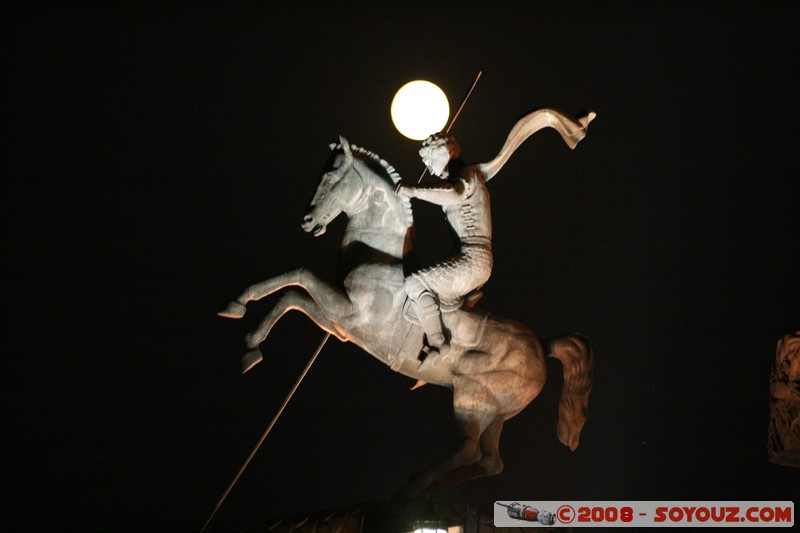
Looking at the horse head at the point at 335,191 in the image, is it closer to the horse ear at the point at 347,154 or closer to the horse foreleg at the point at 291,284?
the horse ear at the point at 347,154

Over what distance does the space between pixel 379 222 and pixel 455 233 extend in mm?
368

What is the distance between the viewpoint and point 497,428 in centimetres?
419

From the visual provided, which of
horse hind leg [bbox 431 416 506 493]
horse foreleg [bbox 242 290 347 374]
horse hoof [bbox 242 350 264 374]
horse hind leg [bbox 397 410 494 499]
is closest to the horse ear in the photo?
horse foreleg [bbox 242 290 347 374]

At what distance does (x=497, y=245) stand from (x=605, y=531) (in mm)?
1844

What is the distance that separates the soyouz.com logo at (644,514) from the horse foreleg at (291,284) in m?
1.23

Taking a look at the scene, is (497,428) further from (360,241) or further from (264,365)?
(264,365)

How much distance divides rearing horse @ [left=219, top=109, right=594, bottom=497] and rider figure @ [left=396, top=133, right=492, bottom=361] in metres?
0.09

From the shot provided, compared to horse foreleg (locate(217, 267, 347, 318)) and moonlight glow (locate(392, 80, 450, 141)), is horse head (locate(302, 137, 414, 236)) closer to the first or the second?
horse foreleg (locate(217, 267, 347, 318))

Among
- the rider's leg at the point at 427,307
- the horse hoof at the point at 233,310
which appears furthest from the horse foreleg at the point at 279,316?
the rider's leg at the point at 427,307

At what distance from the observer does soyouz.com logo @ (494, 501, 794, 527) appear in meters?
4.11

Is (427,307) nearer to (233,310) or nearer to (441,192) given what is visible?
(441,192)

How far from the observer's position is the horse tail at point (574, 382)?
4309 mm

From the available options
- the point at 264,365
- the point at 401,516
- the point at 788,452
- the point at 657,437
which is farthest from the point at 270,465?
the point at 788,452

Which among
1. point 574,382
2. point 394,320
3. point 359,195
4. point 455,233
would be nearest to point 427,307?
point 394,320
